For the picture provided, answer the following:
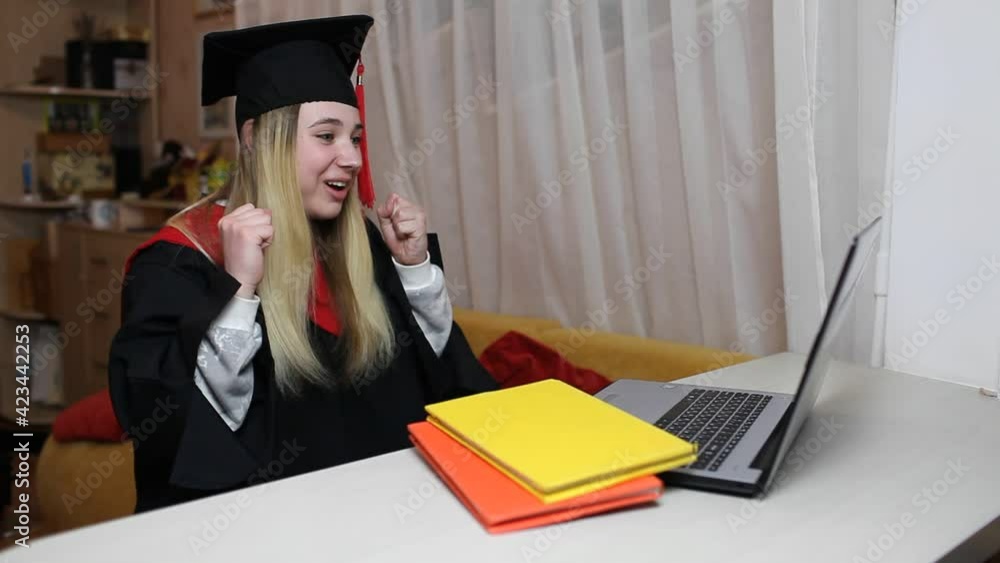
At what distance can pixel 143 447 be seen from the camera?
1.32 metres

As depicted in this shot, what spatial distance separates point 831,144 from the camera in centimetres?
157

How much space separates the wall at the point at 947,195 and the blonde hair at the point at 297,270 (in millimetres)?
→ 965

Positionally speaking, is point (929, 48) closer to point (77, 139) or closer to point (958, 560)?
point (958, 560)

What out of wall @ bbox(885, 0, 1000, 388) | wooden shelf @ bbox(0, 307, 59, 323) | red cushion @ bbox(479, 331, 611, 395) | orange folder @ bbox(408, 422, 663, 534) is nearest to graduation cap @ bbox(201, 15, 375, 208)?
red cushion @ bbox(479, 331, 611, 395)

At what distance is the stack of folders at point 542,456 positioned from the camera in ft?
2.77

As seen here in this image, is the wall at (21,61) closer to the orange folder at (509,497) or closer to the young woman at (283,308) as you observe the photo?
the young woman at (283,308)

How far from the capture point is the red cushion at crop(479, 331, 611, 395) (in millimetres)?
1845

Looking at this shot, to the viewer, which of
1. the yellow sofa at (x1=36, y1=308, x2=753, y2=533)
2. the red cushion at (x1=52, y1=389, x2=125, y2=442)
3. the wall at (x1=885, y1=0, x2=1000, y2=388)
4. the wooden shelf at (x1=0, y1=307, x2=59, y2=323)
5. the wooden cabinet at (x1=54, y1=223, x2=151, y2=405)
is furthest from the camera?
the wooden shelf at (x1=0, y1=307, x2=59, y2=323)

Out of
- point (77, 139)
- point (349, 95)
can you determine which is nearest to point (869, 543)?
point (349, 95)

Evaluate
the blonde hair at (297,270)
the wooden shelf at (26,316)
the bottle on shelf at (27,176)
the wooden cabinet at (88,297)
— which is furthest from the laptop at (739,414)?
the bottle on shelf at (27,176)

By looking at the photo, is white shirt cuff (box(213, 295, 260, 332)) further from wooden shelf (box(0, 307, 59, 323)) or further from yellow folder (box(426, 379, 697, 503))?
wooden shelf (box(0, 307, 59, 323))

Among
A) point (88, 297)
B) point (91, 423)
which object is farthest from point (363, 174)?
point (88, 297)

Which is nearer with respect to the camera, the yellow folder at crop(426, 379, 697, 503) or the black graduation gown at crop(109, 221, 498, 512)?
the yellow folder at crop(426, 379, 697, 503)

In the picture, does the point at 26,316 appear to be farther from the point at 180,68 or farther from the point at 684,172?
the point at 684,172
